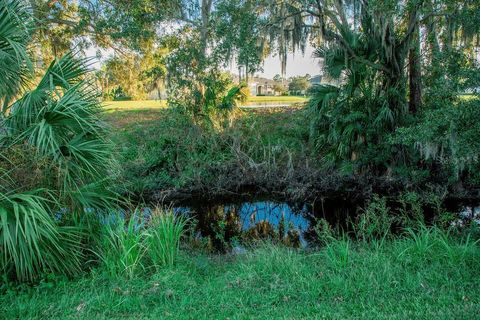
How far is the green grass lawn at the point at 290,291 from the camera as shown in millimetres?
3336

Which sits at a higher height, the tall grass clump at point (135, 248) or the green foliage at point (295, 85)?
the green foliage at point (295, 85)

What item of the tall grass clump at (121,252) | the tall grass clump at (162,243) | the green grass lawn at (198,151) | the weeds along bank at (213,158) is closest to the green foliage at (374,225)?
the tall grass clump at (162,243)

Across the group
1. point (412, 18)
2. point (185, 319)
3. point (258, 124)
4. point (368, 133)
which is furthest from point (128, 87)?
point (185, 319)

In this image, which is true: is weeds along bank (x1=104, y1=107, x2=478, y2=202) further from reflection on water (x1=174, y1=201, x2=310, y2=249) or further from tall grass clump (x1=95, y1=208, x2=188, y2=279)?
tall grass clump (x1=95, y1=208, x2=188, y2=279)

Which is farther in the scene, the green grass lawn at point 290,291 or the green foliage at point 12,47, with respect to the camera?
the green foliage at point 12,47

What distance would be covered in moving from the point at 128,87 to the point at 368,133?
8.61 meters

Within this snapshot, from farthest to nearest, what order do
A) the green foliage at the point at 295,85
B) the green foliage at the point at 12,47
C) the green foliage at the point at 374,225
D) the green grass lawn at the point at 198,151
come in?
the green foliage at the point at 295,85
the green grass lawn at the point at 198,151
the green foliage at the point at 374,225
the green foliage at the point at 12,47

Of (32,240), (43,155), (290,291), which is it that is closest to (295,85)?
(43,155)

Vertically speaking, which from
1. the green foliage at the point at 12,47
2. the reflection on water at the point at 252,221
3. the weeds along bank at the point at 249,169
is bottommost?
the reflection on water at the point at 252,221

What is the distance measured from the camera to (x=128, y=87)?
46.1 ft

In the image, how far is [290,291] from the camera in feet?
12.2

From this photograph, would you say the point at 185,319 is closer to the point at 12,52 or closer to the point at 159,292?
the point at 159,292

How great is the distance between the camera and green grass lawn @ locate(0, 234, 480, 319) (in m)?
3.34

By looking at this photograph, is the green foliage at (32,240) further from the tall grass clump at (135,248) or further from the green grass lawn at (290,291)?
the tall grass clump at (135,248)
